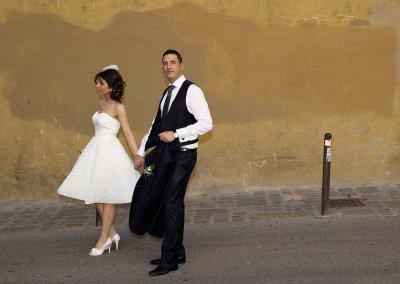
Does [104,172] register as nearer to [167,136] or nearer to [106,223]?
[106,223]

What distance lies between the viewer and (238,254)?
628cm

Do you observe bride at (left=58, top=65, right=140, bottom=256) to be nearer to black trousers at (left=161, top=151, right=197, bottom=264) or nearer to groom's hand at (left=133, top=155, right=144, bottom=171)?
groom's hand at (left=133, top=155, right=144, bottom=171)

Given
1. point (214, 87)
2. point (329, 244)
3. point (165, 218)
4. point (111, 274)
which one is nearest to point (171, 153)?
point (165, 218)

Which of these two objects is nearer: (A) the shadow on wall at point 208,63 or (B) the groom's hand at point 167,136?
(B) the groom's hand at point 167,136

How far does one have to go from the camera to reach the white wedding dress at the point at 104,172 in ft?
20.9

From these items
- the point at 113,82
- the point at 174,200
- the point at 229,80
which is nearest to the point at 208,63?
the point at 229,80

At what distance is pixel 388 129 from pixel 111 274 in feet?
17.3

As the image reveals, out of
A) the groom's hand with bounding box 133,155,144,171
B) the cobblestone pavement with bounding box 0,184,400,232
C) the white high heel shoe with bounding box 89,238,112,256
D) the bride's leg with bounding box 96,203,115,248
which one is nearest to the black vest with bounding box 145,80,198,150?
the groom's hand with bounding box 133,155,144,171

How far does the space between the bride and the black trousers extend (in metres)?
0.77

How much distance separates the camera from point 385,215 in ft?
25.0

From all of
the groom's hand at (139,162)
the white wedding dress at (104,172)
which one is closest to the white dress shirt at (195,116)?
the groom's hand at (139,162)

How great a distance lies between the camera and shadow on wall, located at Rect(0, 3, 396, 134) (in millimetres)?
9289

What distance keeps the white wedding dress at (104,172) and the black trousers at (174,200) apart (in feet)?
2.54

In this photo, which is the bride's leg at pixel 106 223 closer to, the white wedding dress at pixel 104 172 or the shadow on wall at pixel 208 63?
the white wedding dress at pixel 104 172
